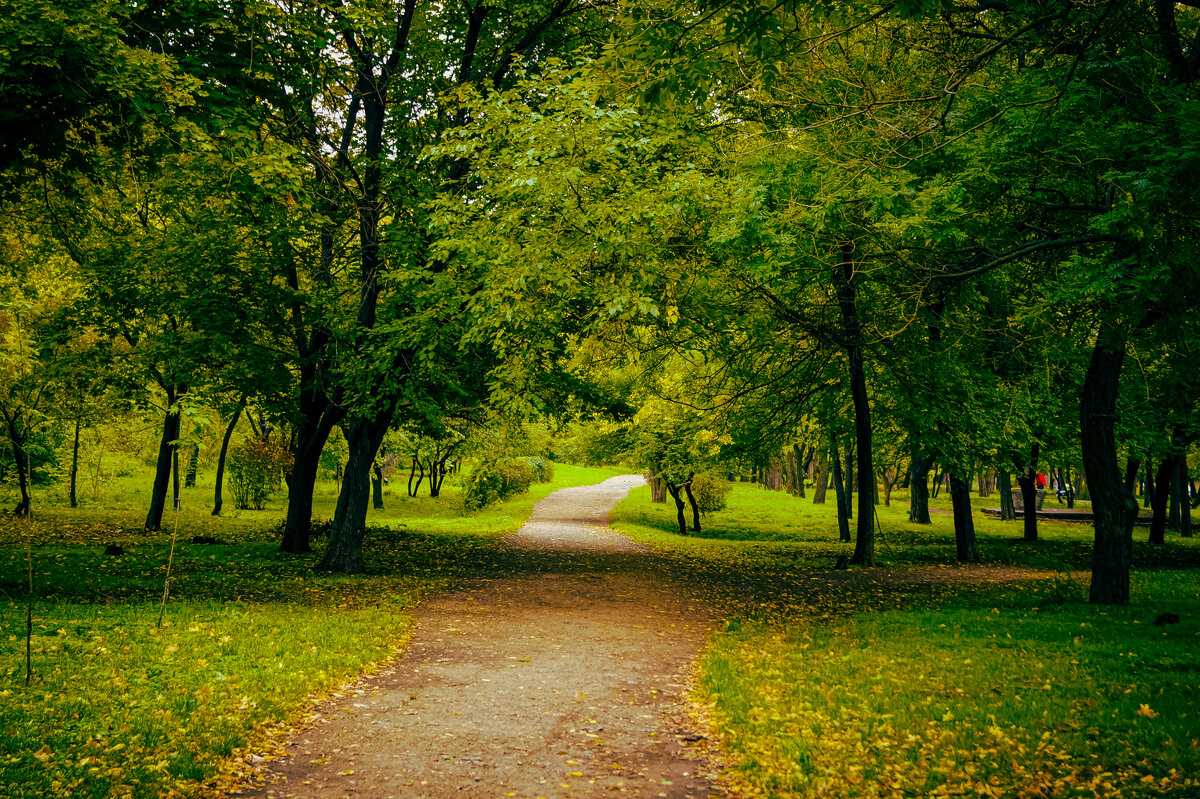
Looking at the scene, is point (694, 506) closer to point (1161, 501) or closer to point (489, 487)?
point (489, 487)

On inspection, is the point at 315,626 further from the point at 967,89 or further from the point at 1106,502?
the point at 1106,502

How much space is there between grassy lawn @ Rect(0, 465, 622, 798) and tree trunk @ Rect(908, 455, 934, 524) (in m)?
15.8

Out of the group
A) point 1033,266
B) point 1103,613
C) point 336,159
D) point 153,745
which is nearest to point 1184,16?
point 1033,266

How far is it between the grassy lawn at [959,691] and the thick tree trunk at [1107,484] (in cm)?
51

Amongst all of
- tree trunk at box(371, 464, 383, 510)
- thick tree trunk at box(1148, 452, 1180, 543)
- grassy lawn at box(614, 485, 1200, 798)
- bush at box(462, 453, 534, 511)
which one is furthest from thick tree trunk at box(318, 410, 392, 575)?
thick tree trunk at box(1148, 452, 1180, 543)

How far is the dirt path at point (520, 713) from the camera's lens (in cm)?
497

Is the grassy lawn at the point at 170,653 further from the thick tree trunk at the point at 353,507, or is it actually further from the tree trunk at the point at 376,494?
the tree trunk at the point at 376,494

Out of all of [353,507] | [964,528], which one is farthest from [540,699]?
[964,528]

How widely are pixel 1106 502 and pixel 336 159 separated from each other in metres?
15.7

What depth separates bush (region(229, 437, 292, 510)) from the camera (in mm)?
28672

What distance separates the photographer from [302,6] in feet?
34.8

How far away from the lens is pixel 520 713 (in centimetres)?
643

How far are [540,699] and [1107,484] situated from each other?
9814mm

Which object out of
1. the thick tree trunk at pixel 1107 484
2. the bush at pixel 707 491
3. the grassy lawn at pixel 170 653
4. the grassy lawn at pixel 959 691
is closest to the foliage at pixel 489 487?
the bush at pixel 707 491
